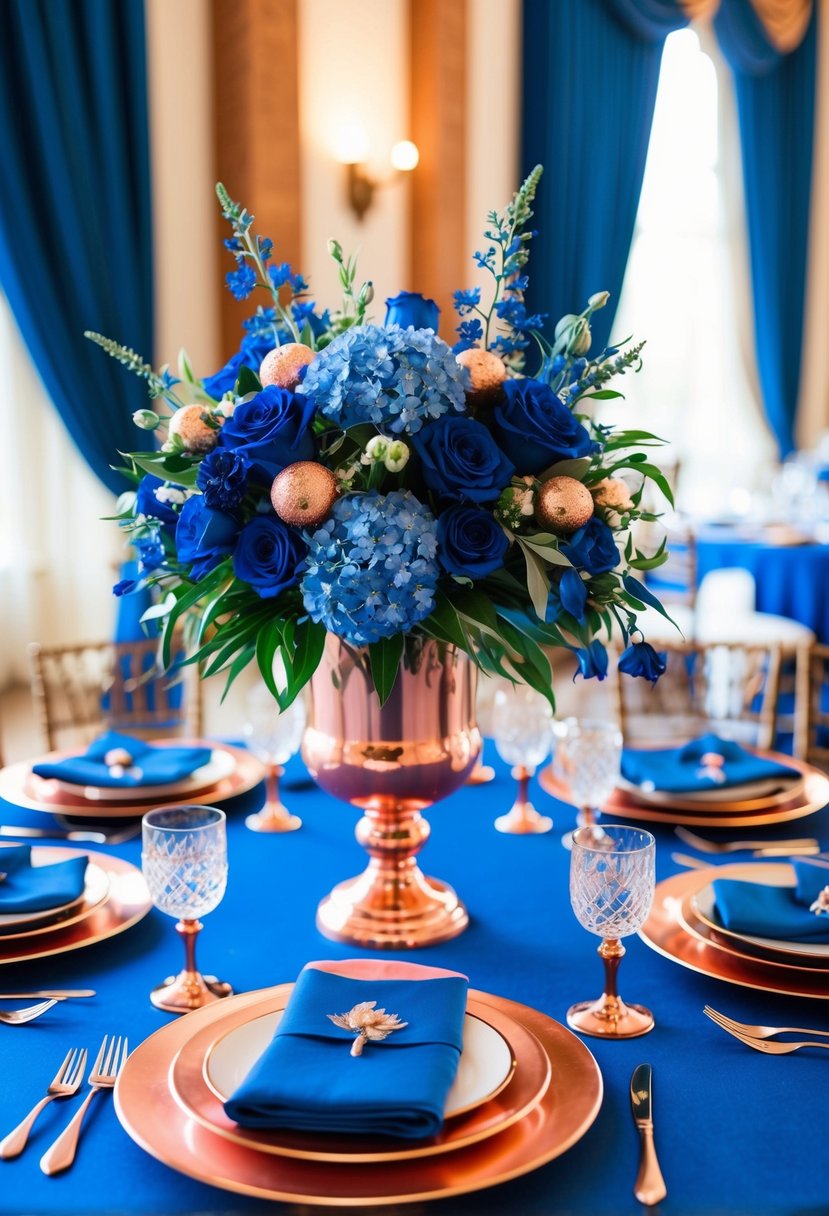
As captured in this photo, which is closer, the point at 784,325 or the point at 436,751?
the point at 436,751

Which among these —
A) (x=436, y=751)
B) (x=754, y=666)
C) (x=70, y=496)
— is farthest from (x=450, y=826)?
(x=70, y=496)

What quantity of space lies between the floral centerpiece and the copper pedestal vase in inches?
1.9

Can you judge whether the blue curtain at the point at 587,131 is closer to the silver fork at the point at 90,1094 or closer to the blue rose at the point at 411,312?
the blue rose at the point at 411,312

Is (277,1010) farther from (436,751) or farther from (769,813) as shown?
(769,813)

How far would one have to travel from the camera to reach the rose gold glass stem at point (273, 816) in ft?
5.34

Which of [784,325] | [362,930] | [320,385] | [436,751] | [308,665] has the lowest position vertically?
[362,930]

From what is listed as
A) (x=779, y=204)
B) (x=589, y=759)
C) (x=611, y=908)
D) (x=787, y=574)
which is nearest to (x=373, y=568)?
(x=611, y=908)

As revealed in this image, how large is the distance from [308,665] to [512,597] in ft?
0.74

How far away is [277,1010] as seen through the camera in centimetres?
105

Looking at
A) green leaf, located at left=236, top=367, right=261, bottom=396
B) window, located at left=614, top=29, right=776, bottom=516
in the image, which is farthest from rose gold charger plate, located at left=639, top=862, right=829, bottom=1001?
window, located at left=614, top=29, right=776, bottom=516

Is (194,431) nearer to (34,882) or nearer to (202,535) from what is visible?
(202,535)

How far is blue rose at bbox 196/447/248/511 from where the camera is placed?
1.14m

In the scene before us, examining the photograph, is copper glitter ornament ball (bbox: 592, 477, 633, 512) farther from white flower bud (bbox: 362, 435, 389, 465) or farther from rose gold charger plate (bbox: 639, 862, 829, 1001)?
rose gold charger plate (bbox: 639, 862, 829, 1001)

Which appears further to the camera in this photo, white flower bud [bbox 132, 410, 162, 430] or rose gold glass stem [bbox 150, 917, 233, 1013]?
white flower bud [bbox 132, 410, 162, 430]
